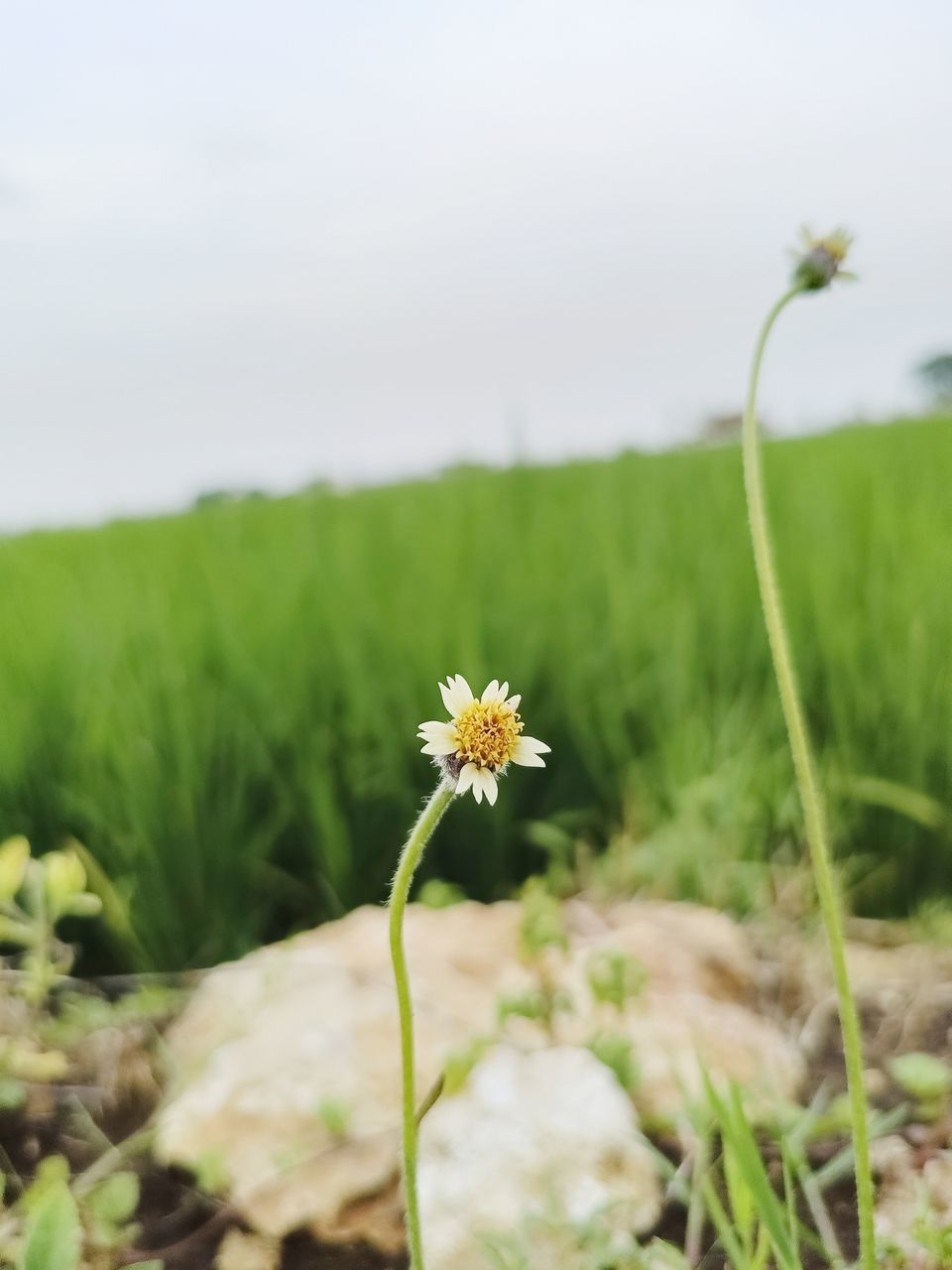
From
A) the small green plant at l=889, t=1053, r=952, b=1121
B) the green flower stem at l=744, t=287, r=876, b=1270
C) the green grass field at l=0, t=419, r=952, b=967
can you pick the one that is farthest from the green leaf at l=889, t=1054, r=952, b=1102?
the green grass field at l=0, t=419, r=952, b=967

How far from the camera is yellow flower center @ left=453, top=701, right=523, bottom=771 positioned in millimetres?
533

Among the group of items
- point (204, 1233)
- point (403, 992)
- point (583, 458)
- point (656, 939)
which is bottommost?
point (204, 1233)

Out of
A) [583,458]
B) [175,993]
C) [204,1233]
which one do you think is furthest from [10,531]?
[204,1233]

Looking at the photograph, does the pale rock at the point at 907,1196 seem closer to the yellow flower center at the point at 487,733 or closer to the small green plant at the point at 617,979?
the small green plant at the point at 617,979

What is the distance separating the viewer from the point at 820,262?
2.08 ft

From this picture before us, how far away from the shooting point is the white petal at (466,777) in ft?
1.67

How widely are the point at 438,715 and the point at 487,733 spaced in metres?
1.05

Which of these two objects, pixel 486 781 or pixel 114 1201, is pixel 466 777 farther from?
pixel 114 1201

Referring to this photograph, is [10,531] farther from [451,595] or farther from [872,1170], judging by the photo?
[872,1170]

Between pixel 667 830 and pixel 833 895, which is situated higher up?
pixel 833 895

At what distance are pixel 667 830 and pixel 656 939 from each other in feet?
0.88

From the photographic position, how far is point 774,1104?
3.05 ft

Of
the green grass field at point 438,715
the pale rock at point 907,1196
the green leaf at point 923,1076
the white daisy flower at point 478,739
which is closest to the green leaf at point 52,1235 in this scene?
the white daisy flower at point 478,739

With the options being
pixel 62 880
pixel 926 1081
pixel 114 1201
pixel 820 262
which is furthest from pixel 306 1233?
pixel 820 262
